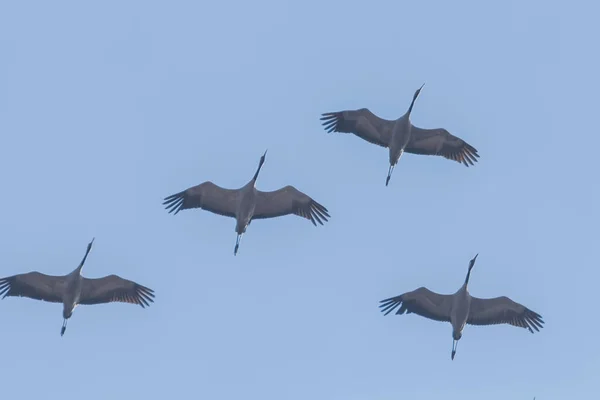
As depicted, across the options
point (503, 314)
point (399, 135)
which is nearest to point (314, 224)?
point (399, 135)

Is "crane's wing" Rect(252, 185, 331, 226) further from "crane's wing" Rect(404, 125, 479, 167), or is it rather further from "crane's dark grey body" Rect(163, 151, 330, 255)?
"crane's wing" Rect(404, 125, 479, 167)

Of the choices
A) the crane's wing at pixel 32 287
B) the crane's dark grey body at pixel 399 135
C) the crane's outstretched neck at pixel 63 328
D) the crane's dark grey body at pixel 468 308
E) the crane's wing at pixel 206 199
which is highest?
the crane's dark grey body at pixel 399 135

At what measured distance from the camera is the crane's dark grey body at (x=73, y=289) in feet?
103

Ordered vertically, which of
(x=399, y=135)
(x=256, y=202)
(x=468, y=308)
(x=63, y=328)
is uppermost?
(x=399, y=135)

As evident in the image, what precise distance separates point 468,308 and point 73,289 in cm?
1035

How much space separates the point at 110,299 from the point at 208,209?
12.0 feet

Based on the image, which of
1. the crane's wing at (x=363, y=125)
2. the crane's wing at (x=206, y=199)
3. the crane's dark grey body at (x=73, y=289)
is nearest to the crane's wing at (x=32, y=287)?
the crane's dark grey body at (x=73, y=289)

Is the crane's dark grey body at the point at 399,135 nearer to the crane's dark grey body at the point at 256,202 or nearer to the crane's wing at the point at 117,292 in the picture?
the crane's dark grey body at the point at 256,202

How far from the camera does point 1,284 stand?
105 ft

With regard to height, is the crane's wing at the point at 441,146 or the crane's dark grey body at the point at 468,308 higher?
the crane's wing at the point at 441,146

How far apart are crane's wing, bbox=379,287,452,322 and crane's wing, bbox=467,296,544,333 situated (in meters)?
0.73

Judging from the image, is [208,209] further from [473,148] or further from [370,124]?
[473,148]

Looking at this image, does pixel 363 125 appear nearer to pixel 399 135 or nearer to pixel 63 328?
pixel 399 135

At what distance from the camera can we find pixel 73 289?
103 feet
